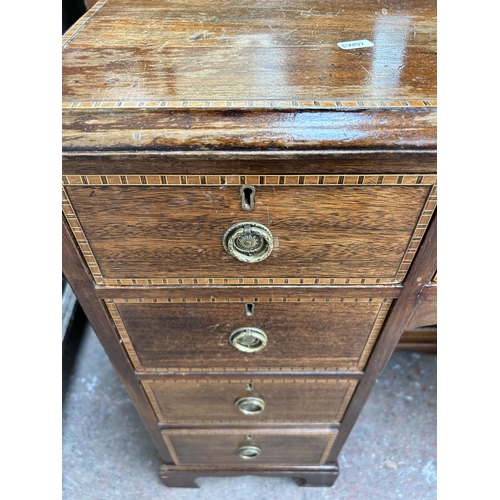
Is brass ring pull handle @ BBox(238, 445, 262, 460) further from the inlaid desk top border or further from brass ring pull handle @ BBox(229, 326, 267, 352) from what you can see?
the inlaid desk top border

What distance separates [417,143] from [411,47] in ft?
0.56

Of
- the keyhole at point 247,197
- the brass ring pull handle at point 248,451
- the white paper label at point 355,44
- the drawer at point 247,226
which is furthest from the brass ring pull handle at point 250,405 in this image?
the white paper label at point 355,44

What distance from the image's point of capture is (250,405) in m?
0.74

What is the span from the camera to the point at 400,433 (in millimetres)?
1077

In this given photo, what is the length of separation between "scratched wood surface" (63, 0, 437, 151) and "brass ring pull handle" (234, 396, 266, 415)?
0.48 meters

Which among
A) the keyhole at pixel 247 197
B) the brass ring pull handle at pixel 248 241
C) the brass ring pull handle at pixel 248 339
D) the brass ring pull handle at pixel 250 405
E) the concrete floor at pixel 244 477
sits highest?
the keyhole at pixel 247 197

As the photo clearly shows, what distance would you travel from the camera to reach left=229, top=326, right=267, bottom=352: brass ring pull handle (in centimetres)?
59

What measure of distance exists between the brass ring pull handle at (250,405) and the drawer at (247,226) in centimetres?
30

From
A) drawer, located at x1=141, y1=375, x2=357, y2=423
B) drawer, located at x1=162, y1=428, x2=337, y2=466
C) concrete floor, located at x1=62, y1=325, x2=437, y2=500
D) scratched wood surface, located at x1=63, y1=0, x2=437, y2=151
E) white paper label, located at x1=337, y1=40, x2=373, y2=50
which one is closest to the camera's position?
scratched wood surface, located at x1=63, y1=0, x2=437, y2=151

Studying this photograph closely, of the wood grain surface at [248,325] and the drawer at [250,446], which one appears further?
the drawer at [250,446]

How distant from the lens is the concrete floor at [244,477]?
0.99m

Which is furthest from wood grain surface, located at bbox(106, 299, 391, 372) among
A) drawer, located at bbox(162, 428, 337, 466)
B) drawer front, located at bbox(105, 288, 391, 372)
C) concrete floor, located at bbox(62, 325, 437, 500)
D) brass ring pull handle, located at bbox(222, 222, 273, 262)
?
concrete floor, located at bbox(62, 325, 437, 500)

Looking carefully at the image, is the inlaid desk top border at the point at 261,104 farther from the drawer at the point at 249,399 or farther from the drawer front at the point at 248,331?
the drawer at the point at 249,399

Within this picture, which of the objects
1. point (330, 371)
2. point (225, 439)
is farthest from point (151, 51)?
point (225, 439)
